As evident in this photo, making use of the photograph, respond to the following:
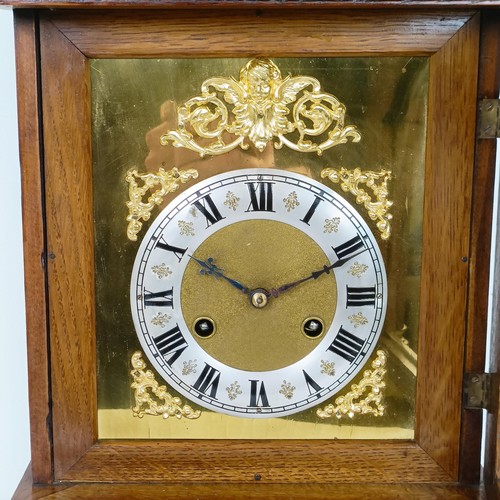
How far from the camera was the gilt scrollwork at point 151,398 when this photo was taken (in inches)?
51.1

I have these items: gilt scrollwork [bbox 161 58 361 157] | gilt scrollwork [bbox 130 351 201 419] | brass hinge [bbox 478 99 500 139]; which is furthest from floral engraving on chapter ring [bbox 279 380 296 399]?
brass hinge [bbox 478 99 500 139]

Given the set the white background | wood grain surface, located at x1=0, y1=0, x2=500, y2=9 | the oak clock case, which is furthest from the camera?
the white background

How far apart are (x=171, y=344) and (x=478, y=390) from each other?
0.47 metres

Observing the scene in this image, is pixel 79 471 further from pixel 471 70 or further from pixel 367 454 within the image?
pixel 471 70

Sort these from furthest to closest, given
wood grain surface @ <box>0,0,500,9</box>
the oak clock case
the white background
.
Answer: the white background, the oak clock case, wood grain surface @ <box>0,0,500,9</box>

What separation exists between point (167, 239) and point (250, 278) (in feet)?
0.45

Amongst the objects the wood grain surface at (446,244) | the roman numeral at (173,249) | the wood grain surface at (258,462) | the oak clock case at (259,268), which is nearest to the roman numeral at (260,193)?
the oak clock case at (259,268)

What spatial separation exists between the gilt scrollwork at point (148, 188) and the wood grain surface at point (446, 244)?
0.36 metres

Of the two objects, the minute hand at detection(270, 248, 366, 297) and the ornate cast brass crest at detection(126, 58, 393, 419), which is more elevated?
the ornate cast brass crest at detection(126, 58, 393, 419)

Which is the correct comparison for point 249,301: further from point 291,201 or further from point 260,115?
point 260,115

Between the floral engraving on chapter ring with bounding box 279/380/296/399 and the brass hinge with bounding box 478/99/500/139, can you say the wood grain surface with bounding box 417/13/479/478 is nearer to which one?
the brass hinge with bounding box 478/99/500/139

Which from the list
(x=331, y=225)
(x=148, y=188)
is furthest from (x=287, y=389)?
(x=148, y=188)

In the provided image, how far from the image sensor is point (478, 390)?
1284 mm

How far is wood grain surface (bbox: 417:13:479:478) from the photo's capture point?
1219 mm
